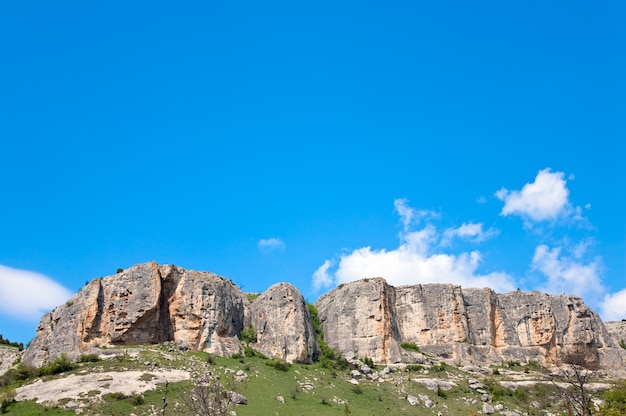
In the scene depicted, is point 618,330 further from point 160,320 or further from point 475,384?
point 160,320

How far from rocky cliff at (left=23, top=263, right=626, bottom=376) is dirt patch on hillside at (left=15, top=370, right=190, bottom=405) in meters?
7.34

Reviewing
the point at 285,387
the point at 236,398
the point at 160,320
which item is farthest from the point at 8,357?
the point at 285,387

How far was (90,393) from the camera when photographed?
41.5 m

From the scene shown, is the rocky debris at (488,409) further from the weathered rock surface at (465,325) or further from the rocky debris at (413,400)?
the weathered rock surface at (465,325)

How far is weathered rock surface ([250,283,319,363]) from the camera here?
56969 millimetres

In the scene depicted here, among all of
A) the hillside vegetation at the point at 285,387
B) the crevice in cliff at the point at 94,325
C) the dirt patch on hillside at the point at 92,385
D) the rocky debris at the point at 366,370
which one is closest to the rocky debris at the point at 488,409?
the hillside vegetation at the point at 285,387

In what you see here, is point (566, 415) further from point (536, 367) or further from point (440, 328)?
point (440, 328)

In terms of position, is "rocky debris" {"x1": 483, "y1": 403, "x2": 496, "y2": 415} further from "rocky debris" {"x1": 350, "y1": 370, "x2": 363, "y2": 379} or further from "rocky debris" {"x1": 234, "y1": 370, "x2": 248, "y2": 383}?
"rocky debris" {"x1": 234, "y1": 370, "x2": 248, "y2": 383}

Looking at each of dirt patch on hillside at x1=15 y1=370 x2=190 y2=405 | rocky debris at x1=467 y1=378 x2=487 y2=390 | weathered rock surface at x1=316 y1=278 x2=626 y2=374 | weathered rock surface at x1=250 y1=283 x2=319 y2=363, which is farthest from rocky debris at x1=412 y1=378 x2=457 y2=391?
dirt patch on hillside at x1=15 y1=370 x2=190 y2=405

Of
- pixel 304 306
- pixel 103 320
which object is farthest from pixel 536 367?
pixel 103 320

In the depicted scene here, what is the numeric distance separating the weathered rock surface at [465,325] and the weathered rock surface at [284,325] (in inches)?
206

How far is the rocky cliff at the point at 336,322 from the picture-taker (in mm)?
54344

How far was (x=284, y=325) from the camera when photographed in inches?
2319

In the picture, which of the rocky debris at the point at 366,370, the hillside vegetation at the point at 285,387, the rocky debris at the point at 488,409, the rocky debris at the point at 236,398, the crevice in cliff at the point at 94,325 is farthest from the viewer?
the rocky debris at the point at 366,370
